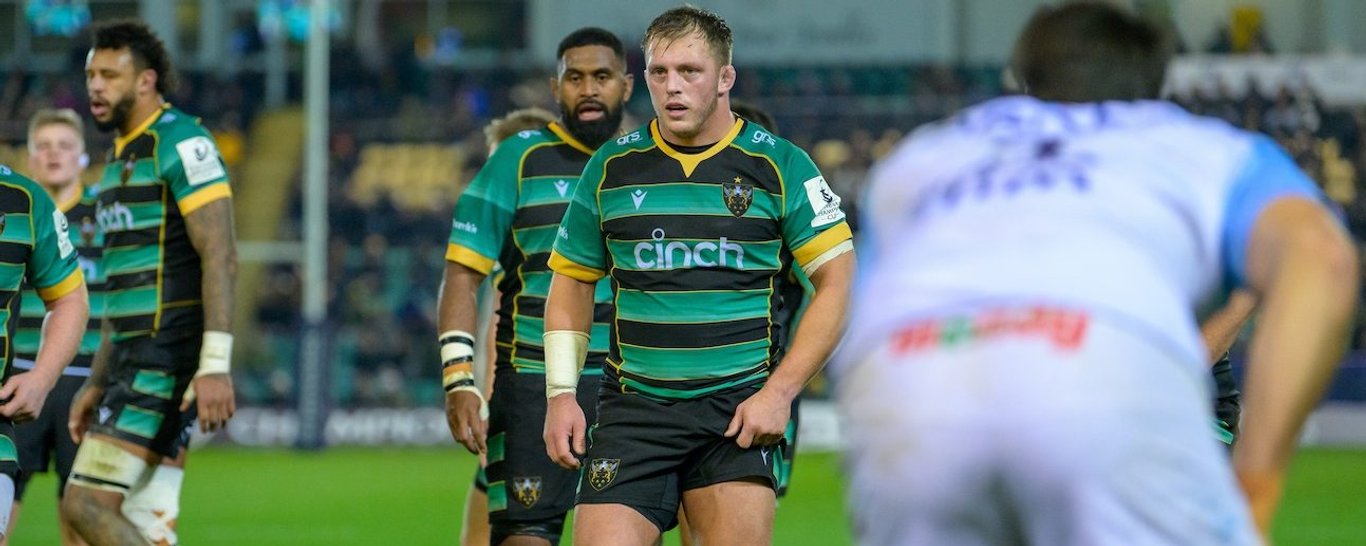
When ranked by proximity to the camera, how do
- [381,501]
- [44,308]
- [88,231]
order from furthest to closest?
[381,501]
[88,231]
[44,308]

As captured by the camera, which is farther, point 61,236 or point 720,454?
point 61,236

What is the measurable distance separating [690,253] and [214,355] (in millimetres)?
2226

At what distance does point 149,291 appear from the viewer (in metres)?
7.09

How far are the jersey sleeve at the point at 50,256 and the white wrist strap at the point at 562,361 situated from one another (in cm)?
174

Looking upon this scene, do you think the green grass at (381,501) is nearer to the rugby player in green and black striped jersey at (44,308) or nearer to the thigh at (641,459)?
the rugby player in green and black striped jersey at (44,308)

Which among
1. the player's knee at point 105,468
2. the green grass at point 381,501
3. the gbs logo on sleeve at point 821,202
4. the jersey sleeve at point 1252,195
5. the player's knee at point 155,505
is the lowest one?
the green grass at point 381,501

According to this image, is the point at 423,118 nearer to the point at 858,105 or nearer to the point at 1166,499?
the point at 858,105

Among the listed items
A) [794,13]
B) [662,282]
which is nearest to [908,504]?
[662,282]

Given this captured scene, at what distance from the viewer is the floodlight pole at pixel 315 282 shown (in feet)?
70.5

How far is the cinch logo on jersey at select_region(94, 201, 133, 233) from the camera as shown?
712 centimetres

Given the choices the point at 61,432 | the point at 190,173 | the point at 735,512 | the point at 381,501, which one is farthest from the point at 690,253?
the point at 381,501

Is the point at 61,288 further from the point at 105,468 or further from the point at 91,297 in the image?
the point at 91,297

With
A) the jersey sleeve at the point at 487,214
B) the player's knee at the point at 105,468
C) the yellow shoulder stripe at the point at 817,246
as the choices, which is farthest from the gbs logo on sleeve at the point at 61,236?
the yellow shoulder stripe at the point at 817,246

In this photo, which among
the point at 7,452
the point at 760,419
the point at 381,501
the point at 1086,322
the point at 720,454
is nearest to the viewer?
the point at 1086,322
